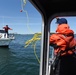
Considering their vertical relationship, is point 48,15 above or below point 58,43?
above

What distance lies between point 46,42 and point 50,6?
0.35 m

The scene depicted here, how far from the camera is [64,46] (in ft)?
7.98

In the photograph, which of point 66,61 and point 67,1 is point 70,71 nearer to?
point 66,61

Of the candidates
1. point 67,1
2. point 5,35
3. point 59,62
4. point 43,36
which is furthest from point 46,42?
point 5,35

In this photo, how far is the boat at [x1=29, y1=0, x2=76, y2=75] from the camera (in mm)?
2221

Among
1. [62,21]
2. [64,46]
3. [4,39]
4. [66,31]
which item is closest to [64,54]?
[64,46]

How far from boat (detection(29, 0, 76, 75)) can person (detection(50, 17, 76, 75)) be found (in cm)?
9

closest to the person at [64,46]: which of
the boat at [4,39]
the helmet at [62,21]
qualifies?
the helmet at [62,21]

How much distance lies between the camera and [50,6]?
2281 mm

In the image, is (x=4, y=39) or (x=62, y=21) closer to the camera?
(x=62, y=21)

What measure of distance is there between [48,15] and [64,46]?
1.13 ft

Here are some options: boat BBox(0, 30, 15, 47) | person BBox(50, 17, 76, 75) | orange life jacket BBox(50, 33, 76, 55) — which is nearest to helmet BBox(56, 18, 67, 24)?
person BBox(50, 17, 76, 75)

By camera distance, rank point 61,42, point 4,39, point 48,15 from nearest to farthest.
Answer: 1. point 48,15
2. point 61,42
3. point 4,39

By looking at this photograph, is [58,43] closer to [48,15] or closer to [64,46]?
[64,46]
